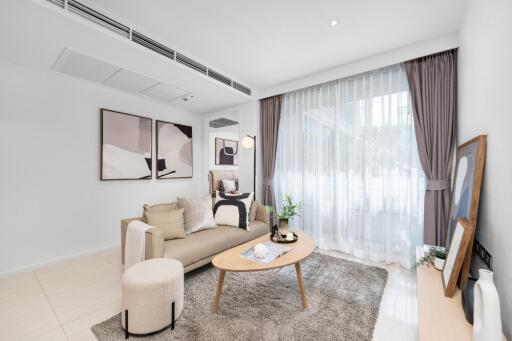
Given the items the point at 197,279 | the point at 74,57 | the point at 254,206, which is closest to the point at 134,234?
the point at 197,279

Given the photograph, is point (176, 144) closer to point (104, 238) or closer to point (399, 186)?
point (104, 238)

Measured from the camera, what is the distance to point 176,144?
412 cm

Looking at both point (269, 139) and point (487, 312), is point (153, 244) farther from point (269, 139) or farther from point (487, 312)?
point (269, 139)

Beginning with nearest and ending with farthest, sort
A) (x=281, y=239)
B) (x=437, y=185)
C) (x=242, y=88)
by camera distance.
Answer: (x=281, y=239)
(x=437, y=185)
(x=242, y=88)

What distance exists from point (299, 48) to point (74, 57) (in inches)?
99.2

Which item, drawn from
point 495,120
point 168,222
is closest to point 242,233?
point 168,222

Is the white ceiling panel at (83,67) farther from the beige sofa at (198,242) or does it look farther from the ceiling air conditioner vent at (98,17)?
the beige sofa at (198,242)

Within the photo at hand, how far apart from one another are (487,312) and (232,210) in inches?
96.3

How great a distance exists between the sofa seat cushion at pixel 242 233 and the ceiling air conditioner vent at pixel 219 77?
81.9 inches

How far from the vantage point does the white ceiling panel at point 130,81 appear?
280cm

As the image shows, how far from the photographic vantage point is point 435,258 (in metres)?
1.65

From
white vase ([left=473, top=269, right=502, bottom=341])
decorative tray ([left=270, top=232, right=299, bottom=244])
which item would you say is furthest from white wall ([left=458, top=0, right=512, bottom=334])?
decorative tray ([left=270, top=232, right=299, bottom=244])

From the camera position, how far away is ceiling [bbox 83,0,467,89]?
190 cm

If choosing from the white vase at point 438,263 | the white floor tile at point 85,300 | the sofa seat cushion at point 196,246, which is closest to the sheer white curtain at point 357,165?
the white vase at point 438,263
